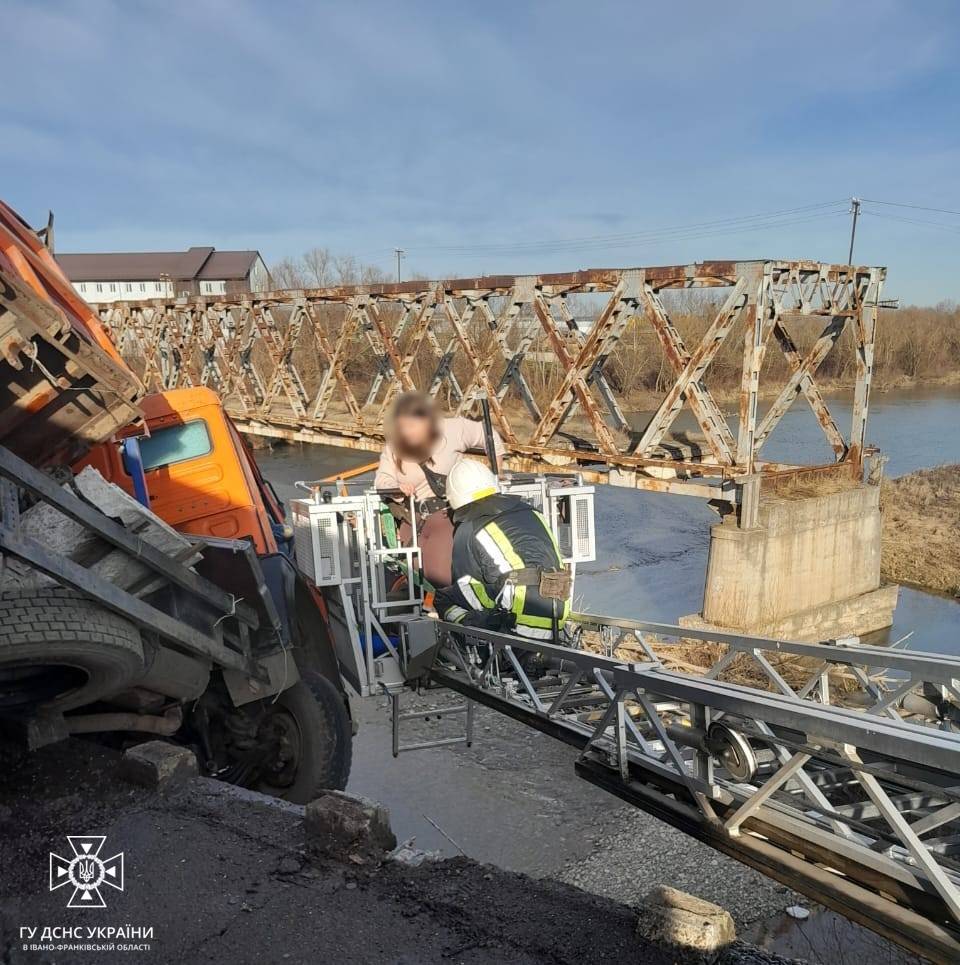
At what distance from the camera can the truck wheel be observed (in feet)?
15.3

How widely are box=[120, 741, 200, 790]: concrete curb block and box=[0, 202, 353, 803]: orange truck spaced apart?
0.14 metres

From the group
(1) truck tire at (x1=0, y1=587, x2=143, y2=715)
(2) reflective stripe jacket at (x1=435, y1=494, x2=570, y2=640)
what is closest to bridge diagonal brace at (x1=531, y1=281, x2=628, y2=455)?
(2) reflective stripe jacket at (x1=435, y1=494, x2=570, y2=640)

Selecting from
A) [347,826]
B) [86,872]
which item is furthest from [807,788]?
[86,872]

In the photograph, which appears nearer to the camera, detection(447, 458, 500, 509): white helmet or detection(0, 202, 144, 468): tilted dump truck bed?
detection(0, 202, 144, 468): tilted dump truck bed

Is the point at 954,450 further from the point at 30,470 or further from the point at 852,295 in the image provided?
the point at 30,470

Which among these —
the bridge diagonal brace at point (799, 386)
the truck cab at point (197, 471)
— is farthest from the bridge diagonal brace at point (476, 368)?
the truck cab at point (197, 471)

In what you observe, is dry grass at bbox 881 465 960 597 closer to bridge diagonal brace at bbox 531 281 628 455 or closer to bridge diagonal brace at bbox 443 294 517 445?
bridge diagonal brace at bbox 531 281 628 455

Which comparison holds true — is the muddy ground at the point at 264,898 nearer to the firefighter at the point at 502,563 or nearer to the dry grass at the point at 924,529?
the firefighter at the point at 502,563

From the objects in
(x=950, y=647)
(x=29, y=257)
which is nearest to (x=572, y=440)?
(x=950, y=647)

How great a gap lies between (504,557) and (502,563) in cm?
4

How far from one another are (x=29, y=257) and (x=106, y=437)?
124 centimetres

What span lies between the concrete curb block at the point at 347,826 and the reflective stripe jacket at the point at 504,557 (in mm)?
1396

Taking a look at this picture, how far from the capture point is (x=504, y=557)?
15.1ft

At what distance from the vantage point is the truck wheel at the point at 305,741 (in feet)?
15.3
